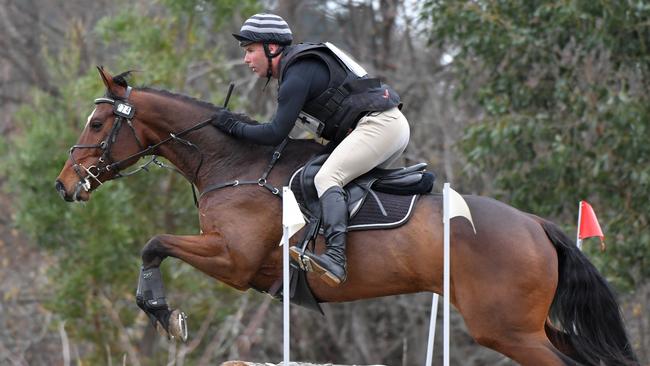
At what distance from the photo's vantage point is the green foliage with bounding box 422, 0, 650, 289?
32.6 ft

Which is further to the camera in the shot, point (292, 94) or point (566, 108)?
point (566, 108)

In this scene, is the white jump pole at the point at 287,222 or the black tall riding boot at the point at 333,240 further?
the black tall riding boot at the point at 333,240

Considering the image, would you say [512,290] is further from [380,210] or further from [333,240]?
[333,240]

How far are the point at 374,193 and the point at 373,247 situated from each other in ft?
1.06

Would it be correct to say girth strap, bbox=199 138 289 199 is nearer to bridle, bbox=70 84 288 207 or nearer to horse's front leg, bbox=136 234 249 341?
bridle, bbox=70 84 288 207

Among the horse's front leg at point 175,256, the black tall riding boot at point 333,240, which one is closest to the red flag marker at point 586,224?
the black tall riding boot at point 333,240

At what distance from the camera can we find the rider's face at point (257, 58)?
620cm

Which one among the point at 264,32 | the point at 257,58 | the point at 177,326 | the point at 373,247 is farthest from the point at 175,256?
the point at 264,32

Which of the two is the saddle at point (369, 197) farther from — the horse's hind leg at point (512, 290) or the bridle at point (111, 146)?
the bridle at point (111, 146)

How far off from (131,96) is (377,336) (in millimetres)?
9335

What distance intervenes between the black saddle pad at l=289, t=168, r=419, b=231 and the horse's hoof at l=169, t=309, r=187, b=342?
113cm

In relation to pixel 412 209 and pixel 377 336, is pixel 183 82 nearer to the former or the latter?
pixel 377 336

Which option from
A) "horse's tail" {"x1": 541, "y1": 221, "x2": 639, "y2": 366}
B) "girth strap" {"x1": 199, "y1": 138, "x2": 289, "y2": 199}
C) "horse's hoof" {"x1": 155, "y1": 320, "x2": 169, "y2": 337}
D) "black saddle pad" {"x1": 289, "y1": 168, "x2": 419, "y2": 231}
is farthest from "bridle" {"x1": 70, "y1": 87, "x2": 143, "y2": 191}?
"horse's tail" {"x1": 541, "y1": 221, "x2": 639, "y2": 366}

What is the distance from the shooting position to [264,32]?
6141mm
